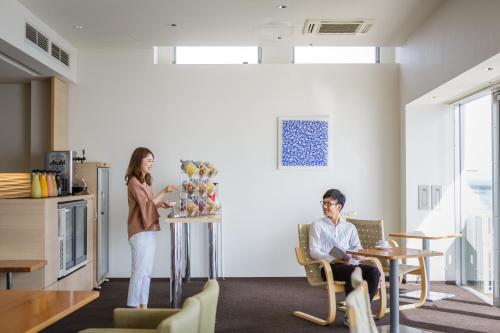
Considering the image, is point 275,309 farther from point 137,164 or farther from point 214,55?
point 214,55

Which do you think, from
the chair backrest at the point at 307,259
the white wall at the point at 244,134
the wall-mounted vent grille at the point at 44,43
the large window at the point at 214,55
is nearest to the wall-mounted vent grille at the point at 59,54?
the wall-mounted vent grille at the point at 44,43

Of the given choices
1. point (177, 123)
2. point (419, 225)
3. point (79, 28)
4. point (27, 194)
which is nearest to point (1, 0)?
point (79, 28)

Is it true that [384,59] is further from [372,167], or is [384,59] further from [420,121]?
[372,167]

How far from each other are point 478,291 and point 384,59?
10.7ft

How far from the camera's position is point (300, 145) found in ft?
23.4

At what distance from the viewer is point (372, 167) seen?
7.19 metres

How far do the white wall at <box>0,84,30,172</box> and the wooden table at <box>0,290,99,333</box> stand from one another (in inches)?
180

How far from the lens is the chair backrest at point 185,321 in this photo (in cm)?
192

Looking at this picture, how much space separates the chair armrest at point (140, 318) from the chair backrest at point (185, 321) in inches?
24.0

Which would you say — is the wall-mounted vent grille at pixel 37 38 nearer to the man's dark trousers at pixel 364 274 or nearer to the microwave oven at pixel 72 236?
the microwave oven at pixel 72 236

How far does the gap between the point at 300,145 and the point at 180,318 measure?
17.4 feet

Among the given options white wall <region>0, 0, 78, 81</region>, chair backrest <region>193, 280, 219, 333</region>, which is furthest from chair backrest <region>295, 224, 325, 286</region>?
white wall <region>0, 0, 78, 81</region>

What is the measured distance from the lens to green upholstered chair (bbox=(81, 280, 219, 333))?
198 cm

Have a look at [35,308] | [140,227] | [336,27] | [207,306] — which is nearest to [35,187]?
[140,227]
